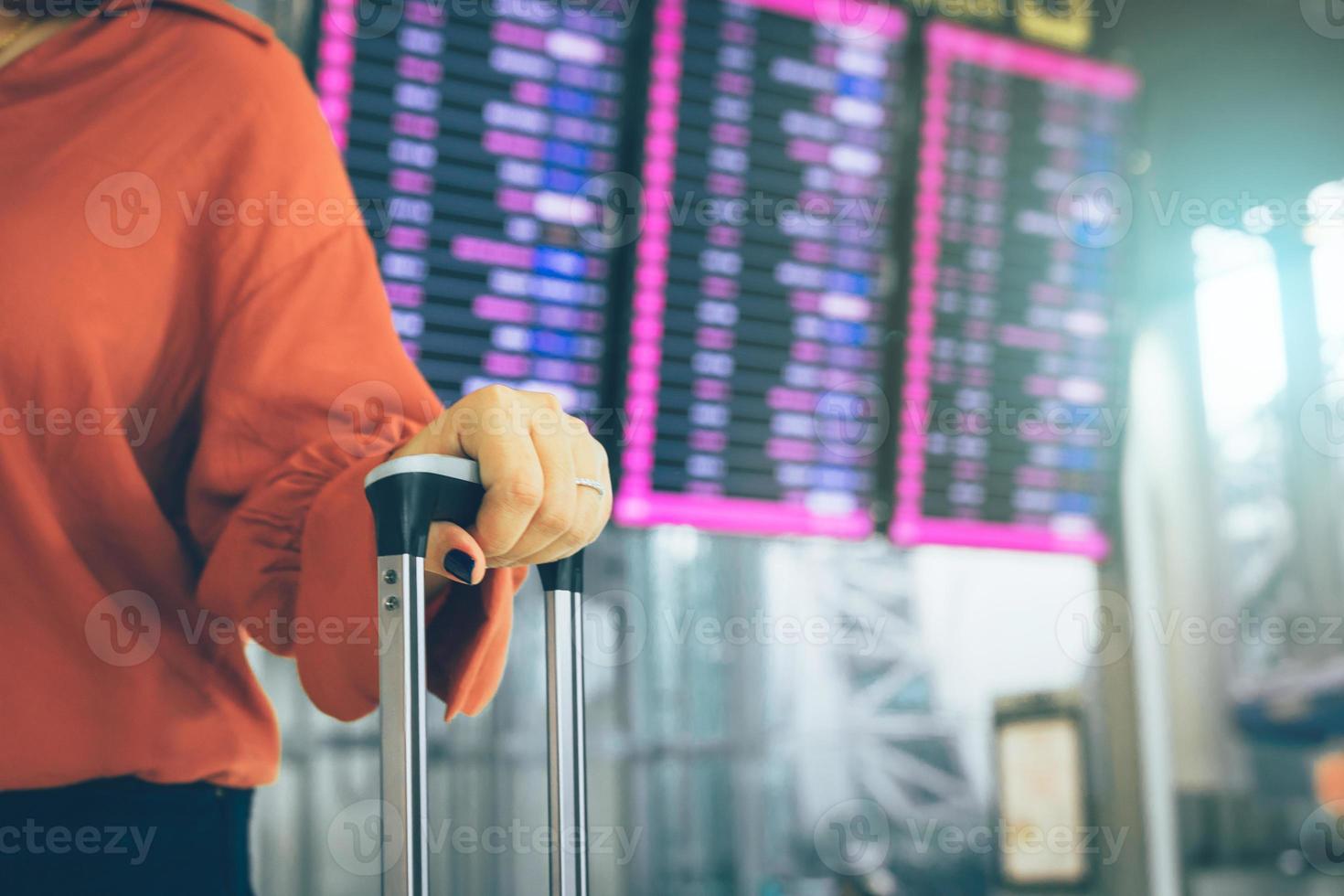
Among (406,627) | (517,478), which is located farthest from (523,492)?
(406,627)

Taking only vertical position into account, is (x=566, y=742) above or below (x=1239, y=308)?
below

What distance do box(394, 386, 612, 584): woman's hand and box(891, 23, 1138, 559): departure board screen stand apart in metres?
1.82

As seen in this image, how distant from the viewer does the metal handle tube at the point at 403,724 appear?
2.40ft

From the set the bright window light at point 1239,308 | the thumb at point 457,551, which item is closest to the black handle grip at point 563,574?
the thumb at point 457,551

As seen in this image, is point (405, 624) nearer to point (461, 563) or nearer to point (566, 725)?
point (461, 563)

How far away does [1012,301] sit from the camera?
109 inches

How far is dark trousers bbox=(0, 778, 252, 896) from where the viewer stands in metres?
0.94

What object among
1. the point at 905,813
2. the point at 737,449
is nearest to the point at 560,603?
the point at 737,449

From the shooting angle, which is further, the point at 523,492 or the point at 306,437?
the point at 306,437

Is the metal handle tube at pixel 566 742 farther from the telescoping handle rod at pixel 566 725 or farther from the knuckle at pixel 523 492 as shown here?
the knuckle at pixel 523 492

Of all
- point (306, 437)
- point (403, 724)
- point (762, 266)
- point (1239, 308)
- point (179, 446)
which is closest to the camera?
point (403, 724)

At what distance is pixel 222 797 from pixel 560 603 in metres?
0.35

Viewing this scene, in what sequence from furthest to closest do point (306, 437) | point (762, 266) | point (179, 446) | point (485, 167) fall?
1. point (762, 266)
2. point (485, 167)
3. point (179, 446)
4. point (306, 437)

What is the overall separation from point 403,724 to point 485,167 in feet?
5.26
